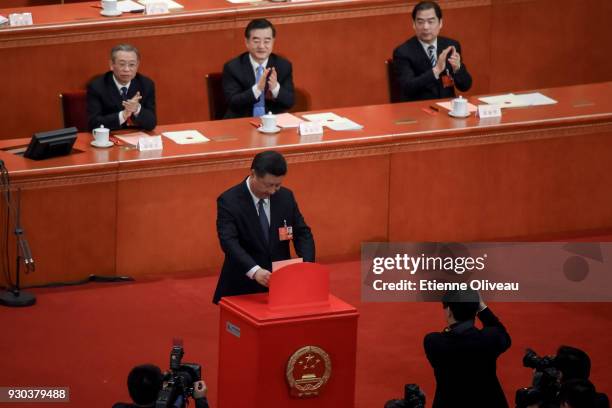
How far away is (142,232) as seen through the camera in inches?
326

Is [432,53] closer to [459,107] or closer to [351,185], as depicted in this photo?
[459,107]

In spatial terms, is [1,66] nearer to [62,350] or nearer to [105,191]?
[105,191]

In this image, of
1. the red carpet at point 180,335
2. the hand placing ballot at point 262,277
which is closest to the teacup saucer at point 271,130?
the red carpet at point 180,335

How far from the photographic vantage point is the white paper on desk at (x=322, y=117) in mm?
9102

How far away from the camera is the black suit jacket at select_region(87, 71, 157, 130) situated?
28.9ft

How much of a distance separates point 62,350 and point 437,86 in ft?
11.1

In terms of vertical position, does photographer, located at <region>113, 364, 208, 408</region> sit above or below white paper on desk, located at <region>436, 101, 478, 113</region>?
below

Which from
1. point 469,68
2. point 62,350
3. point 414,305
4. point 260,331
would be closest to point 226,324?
point 260,331

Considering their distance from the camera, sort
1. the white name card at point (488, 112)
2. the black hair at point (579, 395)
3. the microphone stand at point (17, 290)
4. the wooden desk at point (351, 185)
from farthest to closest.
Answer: the white name card at point (488, 112) → the wooden desk at point (351, 185) → the microphone stand at point (17, 290) → the black hair at point (579, 395)

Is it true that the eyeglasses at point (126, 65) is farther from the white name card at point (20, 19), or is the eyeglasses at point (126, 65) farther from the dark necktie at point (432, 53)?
the dark necktie at point (432, 53)

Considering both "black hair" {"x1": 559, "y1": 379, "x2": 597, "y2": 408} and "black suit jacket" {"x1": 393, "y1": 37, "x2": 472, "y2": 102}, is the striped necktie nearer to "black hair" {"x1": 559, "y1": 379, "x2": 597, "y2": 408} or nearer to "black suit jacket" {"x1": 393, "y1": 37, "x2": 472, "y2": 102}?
"black suit jacket" {"x1": 393, "y1": 37, "x2": 472, "y2": 102}

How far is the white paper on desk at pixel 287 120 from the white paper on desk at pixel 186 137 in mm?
510

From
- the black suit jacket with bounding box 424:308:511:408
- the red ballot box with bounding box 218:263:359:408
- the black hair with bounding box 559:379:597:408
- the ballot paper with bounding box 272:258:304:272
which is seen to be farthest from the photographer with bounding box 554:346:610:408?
the ballot paper with bounding box 272:258:304:272

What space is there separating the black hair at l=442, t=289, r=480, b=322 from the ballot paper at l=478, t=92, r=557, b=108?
3865 millimetres
